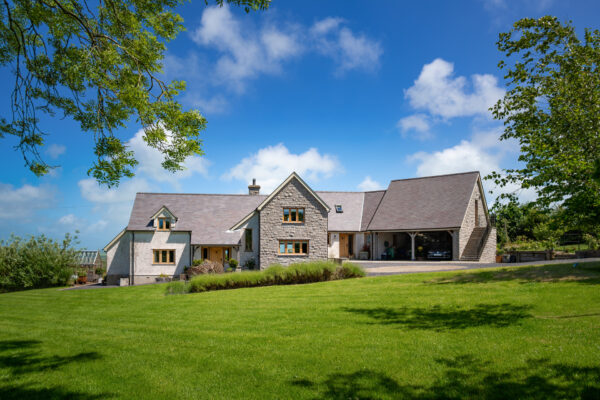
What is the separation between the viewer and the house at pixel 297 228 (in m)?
29.6

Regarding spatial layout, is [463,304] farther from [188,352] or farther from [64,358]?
[64,358]

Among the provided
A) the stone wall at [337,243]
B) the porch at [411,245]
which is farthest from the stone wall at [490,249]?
the stone wall at [337,243]

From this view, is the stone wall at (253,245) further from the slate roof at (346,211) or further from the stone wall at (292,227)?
the slate roof at (346,211)

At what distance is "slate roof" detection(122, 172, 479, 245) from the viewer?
32.8 meters

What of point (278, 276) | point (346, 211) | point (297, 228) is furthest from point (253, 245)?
point (346, 211)

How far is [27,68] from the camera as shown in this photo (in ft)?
25.5

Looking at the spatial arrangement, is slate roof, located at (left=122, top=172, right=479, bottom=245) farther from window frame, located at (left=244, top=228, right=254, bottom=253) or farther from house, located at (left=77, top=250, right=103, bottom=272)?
house, located at (left=77, top=250, right=103, bottom=272)

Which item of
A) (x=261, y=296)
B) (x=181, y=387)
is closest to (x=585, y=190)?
(x=261, y=296)

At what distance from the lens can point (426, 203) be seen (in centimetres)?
3541

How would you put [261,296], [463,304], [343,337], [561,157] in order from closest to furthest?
[343,337], [463,304], [561,157], [261,296]

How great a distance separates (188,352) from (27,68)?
688cm

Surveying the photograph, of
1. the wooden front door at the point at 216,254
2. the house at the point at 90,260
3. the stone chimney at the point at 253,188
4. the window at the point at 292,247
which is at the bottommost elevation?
the house at the point at 90,260

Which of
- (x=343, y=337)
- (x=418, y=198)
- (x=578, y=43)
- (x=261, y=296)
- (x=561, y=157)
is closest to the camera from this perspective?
(x=343, y=337)

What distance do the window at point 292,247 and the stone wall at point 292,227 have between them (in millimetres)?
279
